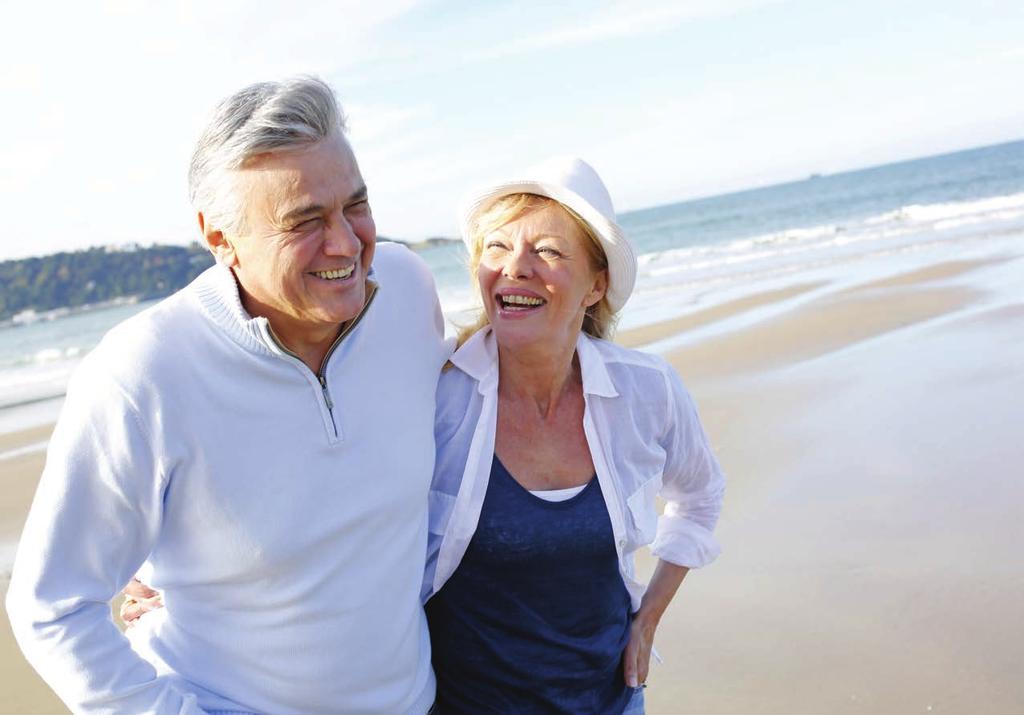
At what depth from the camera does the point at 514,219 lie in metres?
2.78

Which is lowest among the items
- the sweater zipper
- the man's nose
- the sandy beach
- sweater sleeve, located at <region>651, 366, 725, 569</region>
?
the sandy beach

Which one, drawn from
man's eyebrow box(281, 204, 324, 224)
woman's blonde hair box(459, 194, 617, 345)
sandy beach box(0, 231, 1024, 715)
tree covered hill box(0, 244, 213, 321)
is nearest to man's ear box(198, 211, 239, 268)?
man's eyebrow box(281, 204, 324, 224)

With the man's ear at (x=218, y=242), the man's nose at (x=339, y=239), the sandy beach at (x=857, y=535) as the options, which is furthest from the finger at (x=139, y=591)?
the sandy beach at (x=857, y=535)

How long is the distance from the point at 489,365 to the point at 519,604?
66cm

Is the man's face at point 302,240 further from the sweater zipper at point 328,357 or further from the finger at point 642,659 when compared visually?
the finger at point 642,659

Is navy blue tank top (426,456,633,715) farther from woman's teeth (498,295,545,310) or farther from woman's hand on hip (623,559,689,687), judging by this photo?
woman's teeth (498,295,545,310)

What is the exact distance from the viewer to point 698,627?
4.42m

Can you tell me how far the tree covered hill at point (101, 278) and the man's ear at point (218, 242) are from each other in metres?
47.9

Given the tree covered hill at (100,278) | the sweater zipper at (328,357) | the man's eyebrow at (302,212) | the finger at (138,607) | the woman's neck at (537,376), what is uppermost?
the man's eyebrow at (302,212)

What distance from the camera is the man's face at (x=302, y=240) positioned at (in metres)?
2.04

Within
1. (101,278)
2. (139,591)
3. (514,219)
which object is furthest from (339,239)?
(101,278)

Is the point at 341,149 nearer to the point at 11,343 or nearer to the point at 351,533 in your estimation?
the point at 351,533

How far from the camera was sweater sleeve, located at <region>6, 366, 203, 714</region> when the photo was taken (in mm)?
1879

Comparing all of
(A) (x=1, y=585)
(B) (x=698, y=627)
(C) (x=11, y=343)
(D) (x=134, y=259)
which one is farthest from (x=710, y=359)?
(D) (x=134, y=259)
